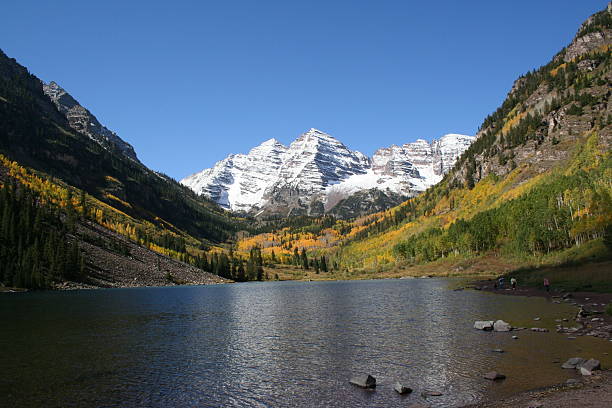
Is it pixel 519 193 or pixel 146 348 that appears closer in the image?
pixel 146 348

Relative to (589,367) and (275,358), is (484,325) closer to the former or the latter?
(589,367)

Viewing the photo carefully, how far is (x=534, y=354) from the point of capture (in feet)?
97.0

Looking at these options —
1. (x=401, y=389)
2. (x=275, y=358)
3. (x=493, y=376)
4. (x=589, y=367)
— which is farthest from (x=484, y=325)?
(x=275, y=358)

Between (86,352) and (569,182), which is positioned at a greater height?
(569,182)

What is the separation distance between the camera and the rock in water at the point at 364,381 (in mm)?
24422

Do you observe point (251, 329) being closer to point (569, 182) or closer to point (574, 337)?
point (574, 337)

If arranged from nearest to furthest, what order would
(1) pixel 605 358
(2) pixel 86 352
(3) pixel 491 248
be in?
(1) pixel 605 358 < (2) pixel 86 352 < (3) pixel 491 248

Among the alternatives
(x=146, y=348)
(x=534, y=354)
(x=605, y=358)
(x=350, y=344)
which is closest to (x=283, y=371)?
(x=350, y=344)

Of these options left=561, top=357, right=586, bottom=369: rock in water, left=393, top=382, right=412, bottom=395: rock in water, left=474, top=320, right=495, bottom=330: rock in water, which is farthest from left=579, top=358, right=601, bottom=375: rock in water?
left=474, top=320, right=495, bottom=330: rock in water

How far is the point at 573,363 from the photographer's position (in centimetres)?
2575

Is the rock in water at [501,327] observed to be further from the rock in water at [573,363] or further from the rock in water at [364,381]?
the rock in water at [364,381]

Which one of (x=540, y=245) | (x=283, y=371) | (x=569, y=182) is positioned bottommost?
(x=283, y=371)

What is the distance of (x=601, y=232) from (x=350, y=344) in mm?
99505

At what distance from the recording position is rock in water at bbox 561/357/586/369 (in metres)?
25.5
